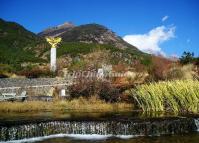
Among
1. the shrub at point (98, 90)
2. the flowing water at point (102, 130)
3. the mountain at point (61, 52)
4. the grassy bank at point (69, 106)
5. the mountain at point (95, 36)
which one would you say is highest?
the mountain at point (95, 36)

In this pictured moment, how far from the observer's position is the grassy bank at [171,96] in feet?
68.9

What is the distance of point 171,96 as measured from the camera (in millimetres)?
21656

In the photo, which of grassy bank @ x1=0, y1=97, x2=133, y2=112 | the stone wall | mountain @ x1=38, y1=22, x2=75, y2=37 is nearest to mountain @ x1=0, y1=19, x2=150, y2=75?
the stone wall

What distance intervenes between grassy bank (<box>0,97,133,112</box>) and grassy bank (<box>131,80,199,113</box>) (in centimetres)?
197

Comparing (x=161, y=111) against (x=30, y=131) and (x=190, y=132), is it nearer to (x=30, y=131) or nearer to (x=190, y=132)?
(x=190, y=132)

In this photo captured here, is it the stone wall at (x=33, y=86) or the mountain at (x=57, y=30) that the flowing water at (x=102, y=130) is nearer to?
the stone wall at (x=33, y=86)

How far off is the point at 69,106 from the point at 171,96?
22.4 ft

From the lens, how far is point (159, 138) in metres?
16.1

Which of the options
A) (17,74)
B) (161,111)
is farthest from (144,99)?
(17,74)

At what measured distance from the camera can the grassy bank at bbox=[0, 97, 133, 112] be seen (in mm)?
24059

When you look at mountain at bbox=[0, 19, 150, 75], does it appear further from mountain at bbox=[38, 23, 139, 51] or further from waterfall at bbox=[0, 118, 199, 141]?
waterfall at bbox=[0, 118, 199, 141]

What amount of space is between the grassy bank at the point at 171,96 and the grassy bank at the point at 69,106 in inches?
77.5

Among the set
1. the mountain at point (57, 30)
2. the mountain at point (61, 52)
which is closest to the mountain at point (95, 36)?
the mountain at point (61, 52)

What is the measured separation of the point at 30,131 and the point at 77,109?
817 cm
